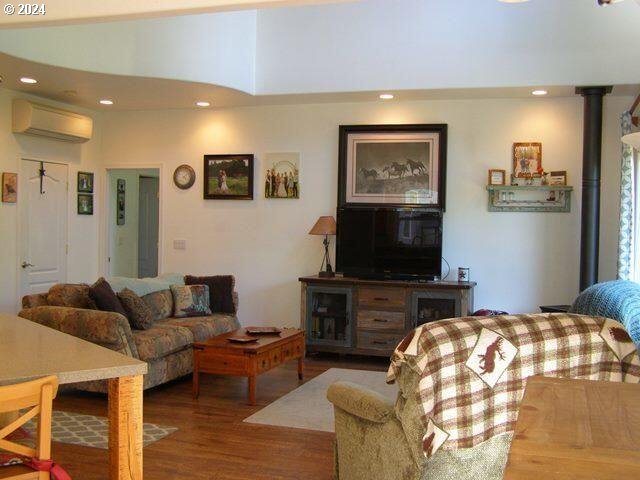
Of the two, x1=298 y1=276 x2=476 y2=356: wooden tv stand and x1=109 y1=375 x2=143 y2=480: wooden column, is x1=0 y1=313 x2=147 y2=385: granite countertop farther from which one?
x1=298 y1=276 x2=476 y2=356: wooden tv stand

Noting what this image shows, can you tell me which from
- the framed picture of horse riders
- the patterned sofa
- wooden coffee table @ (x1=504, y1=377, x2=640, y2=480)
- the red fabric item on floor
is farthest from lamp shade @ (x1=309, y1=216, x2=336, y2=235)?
wooden coffee table @ (x1=504, y1=377, x2=640, y2=480)

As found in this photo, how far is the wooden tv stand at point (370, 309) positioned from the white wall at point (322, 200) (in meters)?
0.58

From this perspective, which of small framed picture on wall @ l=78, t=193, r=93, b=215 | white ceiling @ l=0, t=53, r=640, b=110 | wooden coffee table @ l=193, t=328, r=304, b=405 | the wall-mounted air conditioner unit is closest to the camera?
wooden coffee table @ l=193, t=328, r=304, b=405

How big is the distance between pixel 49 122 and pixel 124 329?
11.0 feet

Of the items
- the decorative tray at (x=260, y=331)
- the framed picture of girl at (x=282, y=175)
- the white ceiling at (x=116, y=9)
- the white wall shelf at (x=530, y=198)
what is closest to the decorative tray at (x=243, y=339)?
the decorative tray at (x=260, y=331)

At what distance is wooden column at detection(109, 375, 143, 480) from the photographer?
8.65ft

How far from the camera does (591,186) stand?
21.6ft

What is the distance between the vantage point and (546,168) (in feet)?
23.1

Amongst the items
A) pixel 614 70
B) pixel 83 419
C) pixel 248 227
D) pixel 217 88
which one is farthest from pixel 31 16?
pixel 614 70

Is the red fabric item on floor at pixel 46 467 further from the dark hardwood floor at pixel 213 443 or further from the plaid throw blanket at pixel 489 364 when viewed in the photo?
the dark hardwood floor at pixel 213 443

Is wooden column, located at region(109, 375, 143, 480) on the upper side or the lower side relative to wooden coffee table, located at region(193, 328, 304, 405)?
upper

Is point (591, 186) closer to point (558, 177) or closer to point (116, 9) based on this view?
point (558, 177)

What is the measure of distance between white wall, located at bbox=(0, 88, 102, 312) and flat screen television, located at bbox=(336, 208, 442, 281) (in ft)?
10.8

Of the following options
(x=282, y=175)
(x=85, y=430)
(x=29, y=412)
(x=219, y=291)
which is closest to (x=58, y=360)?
(x=29, y=412)
